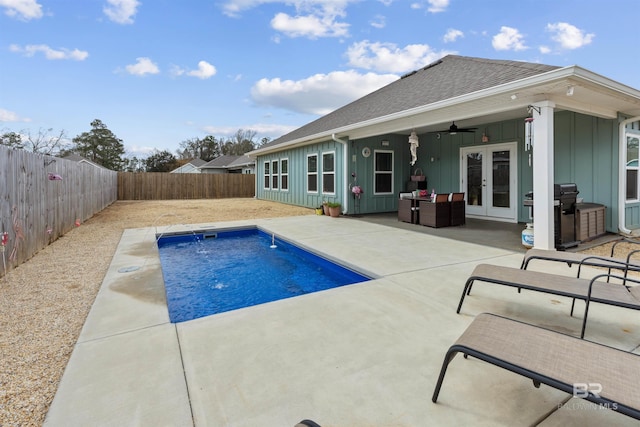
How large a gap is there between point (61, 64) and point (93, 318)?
14.0 metres

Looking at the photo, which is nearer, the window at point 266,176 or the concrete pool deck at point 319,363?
the concrete pool deck at point 319,363

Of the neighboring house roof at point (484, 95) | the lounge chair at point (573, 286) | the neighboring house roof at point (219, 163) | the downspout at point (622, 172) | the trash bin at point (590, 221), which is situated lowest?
the lounge chair at point (573, 286)

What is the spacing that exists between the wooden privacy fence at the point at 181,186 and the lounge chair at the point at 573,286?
60.7ft

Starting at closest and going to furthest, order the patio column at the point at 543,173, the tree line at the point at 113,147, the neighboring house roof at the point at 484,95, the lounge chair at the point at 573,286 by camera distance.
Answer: the lounge chair at the point at 573,286, the neighboring house roof at the point at 484,95, the patio column at the point at 543,173, the tree line at the point at 113,147

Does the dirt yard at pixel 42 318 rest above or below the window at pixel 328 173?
below

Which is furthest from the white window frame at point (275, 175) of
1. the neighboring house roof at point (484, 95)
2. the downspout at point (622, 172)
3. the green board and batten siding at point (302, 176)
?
the downspout at point (622, 172)

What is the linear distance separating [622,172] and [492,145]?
2724mm

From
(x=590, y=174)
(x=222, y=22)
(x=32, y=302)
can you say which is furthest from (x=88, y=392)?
(x=222, y=22)

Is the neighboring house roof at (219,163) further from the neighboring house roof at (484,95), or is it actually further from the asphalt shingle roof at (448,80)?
the neighboring house roof at (484,95)

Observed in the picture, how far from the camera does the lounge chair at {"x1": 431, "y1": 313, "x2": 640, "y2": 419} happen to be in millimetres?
1169

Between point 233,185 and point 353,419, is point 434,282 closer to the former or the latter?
point 353,419

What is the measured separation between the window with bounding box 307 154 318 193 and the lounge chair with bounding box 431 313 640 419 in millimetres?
9975

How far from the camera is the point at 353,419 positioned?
1.51 metres

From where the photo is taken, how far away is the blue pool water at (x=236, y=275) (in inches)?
147
